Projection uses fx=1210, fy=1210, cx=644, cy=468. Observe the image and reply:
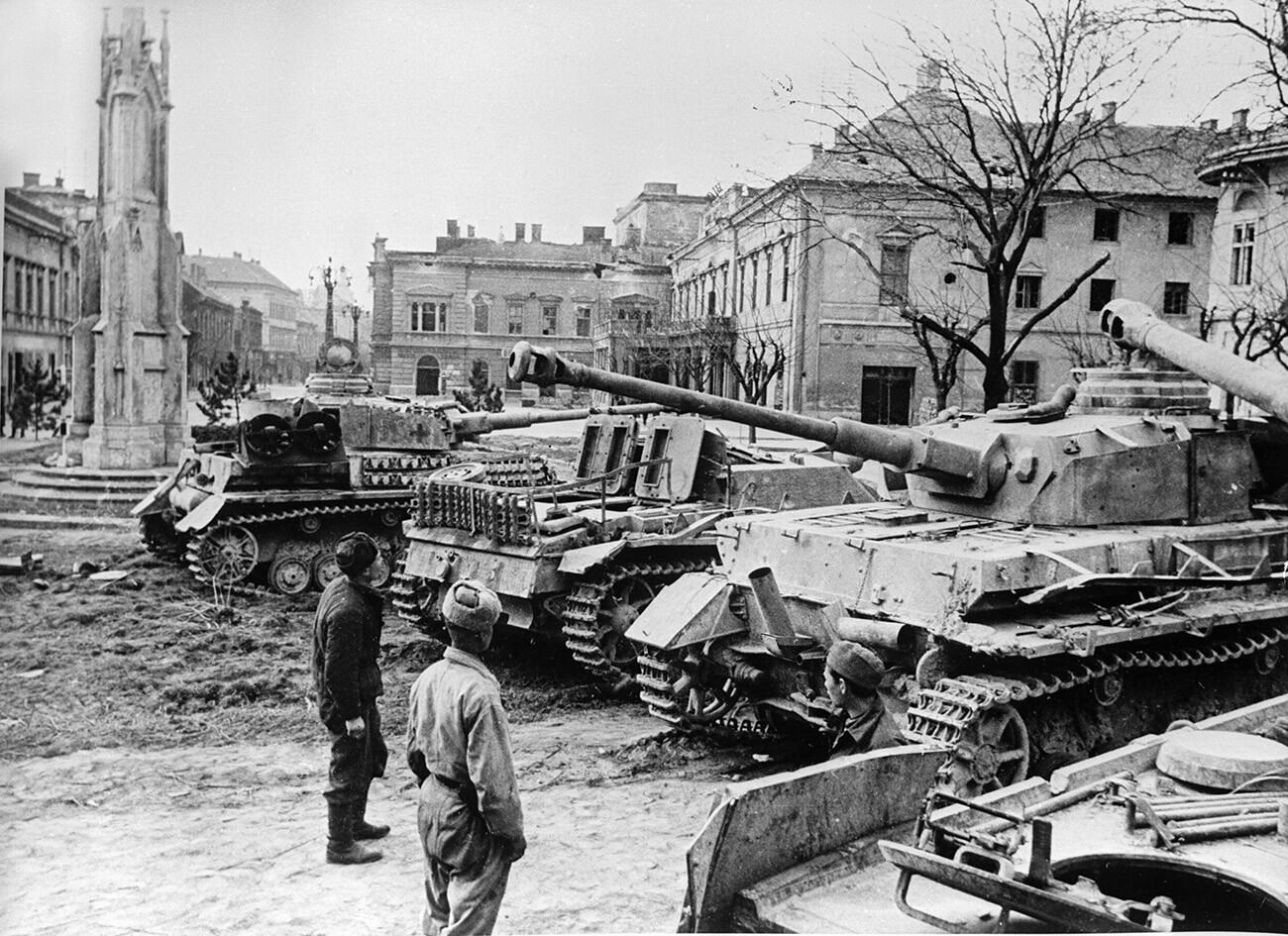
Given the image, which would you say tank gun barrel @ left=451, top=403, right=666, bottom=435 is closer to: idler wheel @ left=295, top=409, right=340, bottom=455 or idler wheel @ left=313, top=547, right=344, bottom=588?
idler wheel @ left=295, top=409, right=340, bottom=455

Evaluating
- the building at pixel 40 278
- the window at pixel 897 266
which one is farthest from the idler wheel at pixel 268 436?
the window at pixel 897 266

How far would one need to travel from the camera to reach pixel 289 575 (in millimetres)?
13680

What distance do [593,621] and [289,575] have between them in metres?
5.63

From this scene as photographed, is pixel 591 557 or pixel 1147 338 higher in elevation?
pixel 1147 338

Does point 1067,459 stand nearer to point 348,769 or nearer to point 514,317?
point 348,769

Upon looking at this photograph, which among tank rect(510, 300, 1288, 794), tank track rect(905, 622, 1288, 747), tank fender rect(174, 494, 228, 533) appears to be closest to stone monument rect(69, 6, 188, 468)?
tank fender rect(174, 494, 228, 533)

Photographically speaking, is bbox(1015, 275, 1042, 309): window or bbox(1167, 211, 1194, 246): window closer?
bbox(1167, 211, 1194, 246): window

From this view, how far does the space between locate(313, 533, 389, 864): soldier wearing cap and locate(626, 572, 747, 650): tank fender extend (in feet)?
6.67

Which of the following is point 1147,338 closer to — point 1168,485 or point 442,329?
point 1168,485

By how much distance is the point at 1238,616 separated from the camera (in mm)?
7207

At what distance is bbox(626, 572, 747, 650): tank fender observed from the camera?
7648mm

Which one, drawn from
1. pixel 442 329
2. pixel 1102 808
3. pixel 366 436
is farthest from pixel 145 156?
pixel 442 329

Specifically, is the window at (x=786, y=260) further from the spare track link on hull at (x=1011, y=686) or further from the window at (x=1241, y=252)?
the spare track link on hull at (x=1011, y=686)

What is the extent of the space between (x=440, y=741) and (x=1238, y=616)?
5116 millimetres
